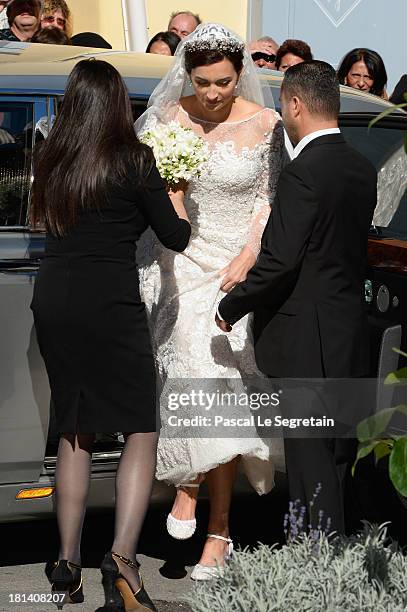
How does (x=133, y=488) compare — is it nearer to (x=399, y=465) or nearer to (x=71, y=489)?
(x=71, y=489)

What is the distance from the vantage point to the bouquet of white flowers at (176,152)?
436 cm

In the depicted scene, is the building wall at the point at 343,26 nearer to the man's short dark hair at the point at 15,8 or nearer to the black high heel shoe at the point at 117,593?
the man's short dark hair at the point at 15,8

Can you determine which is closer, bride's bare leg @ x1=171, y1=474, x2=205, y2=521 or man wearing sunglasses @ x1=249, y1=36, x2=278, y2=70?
bride's bare leg @ x1=171, y1=474, x2=205, y2=521

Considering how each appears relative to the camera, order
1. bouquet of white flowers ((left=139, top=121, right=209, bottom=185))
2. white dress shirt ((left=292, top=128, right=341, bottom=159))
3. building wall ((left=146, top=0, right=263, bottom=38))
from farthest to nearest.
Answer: building wall ((left=146, top=0, right=263, bottom=38)) → bouquet of white flowers ((left=139, top=121, right=209, bottom=185)) → white dress shirt ((left=292, top=128, right=341, bottom=159))

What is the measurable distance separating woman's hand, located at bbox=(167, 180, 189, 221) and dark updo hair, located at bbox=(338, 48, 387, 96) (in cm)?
303

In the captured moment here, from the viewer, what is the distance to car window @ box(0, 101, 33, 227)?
4.50m

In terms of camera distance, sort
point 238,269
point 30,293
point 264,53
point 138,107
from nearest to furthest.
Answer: point 30,293
point 238,269
point 138,107
point 264,53

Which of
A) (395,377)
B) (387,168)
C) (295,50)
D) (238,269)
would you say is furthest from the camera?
(295,50)

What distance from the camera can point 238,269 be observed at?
4.48 meters

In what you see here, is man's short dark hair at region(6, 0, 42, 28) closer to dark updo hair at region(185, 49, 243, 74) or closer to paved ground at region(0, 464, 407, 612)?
dark updo hair at region(185, 49, 243, 74)

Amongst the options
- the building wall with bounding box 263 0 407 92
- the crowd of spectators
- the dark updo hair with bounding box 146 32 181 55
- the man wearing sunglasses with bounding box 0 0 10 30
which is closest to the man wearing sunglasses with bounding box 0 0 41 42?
the crowd of spectators

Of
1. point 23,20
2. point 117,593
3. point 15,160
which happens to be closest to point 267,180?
point 15,160

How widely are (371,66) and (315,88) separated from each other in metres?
3.13

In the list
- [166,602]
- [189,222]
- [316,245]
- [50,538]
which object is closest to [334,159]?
[316,245]
